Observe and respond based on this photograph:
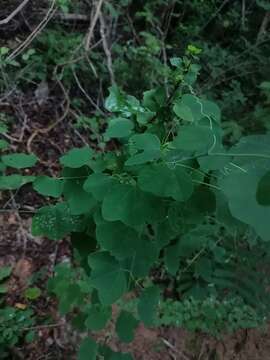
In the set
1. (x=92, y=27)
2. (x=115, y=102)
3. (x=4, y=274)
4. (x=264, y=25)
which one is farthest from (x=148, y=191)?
(x=264, y=25)

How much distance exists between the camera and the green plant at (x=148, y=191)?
84cm

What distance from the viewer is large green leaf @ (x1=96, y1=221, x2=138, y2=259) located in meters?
Result: 1.03

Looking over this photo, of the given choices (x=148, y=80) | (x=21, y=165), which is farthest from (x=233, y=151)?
(x=148, y=80)

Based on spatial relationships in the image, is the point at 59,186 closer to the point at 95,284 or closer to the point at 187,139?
the point at 95,284

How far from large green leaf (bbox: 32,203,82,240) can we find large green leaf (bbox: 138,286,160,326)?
0.26 m

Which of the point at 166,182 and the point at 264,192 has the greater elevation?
the point at 264,192

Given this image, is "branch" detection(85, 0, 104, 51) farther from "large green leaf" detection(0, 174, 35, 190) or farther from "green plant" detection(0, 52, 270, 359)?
"large green leaf" detection(0, 174, 35, 190)

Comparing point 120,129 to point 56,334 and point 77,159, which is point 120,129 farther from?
point 56,334

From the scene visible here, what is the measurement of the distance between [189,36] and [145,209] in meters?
3.41

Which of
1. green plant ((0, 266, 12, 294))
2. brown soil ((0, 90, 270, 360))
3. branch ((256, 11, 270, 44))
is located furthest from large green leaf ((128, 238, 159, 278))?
branch ((256, 11, 270, 44))

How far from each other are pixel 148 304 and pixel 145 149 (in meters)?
0.49

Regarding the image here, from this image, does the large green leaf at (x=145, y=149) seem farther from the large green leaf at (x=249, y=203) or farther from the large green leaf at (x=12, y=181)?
the large green leaf at (x=12, y=181)

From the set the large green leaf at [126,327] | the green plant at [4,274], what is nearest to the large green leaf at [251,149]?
the large green leaf at [126,327]

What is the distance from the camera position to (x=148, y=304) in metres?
1.22
